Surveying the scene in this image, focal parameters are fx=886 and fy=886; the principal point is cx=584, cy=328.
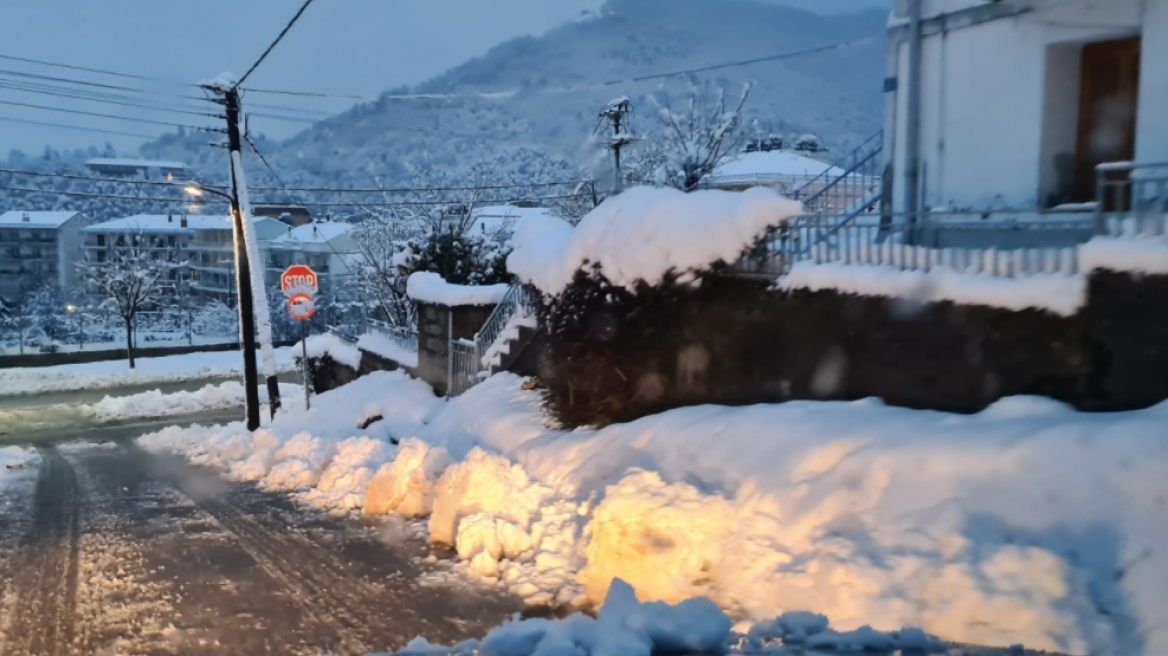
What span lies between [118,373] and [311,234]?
25.0 metres

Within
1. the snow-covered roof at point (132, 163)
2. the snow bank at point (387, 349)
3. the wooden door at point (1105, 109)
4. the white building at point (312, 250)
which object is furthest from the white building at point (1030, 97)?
the snow-covered roof at point (132, 163)

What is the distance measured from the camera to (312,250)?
195ft

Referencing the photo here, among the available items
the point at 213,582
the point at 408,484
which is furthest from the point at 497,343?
the point at 213,582

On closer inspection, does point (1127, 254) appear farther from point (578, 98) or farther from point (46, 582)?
point (578, 98)

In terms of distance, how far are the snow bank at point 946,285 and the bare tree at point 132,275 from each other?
1492 inches

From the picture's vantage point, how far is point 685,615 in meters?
4.40

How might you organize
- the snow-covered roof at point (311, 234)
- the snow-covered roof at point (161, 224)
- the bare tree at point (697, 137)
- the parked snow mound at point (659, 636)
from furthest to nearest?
the snow-covered roof at point (311, 234) → the snow-covered roof at point (161, 224) → the bare tree at point (697, 137) → the parked snow mound at point (659, 636)

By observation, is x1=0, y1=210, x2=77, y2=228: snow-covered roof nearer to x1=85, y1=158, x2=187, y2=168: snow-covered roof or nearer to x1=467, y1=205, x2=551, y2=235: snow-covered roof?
x1=85, y1=158, x2=187, y2=168: snow-covered roof

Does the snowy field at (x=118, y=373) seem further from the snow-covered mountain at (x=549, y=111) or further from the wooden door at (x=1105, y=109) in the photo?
the wooden door at (x=1105, y=109)

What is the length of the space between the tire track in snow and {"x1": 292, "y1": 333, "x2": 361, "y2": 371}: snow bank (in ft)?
31.9

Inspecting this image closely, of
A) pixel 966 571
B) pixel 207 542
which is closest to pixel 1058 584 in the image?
pixel 966 571

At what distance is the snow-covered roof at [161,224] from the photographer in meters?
58.8

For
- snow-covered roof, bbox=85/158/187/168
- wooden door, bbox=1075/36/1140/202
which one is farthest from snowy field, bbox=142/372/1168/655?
snow-covered roof, bbox=85/158/187/168

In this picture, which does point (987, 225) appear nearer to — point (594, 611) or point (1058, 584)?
point (1058, 584)
